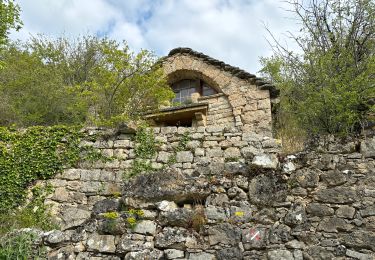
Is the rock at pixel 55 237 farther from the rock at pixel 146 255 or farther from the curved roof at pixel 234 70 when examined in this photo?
the curved roof at pixel 234 70

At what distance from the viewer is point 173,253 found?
396 cm

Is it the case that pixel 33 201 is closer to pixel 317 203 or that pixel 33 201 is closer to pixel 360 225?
pixel 317 203

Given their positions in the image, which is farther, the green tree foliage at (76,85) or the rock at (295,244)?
the green tree foliage at (76,85)

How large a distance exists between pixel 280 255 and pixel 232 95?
22.5 feet

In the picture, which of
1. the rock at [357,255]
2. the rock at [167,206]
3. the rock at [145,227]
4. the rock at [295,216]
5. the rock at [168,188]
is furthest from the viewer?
the rock at [168,188]

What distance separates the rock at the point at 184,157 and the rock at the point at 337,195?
3.00 metres

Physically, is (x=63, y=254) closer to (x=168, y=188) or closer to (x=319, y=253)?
(x=168, y=188)

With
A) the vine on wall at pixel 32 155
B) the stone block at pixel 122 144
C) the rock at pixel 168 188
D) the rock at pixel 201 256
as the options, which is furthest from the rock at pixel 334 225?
the vine on wall at pixel 32 155

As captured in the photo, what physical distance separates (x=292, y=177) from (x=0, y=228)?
15.8 feet

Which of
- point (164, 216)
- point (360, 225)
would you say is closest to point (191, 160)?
point (164, 216)

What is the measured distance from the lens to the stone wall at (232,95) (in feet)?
30.5

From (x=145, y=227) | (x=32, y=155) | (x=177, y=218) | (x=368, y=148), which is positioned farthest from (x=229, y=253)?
(x=32, y=155)

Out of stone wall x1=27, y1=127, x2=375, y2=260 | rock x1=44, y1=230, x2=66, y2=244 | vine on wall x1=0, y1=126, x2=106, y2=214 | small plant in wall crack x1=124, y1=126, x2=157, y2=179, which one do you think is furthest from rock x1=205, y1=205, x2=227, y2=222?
vine on wall x1=0, y1=126, x2=106, y2=214

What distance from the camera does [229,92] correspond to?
10266mm
